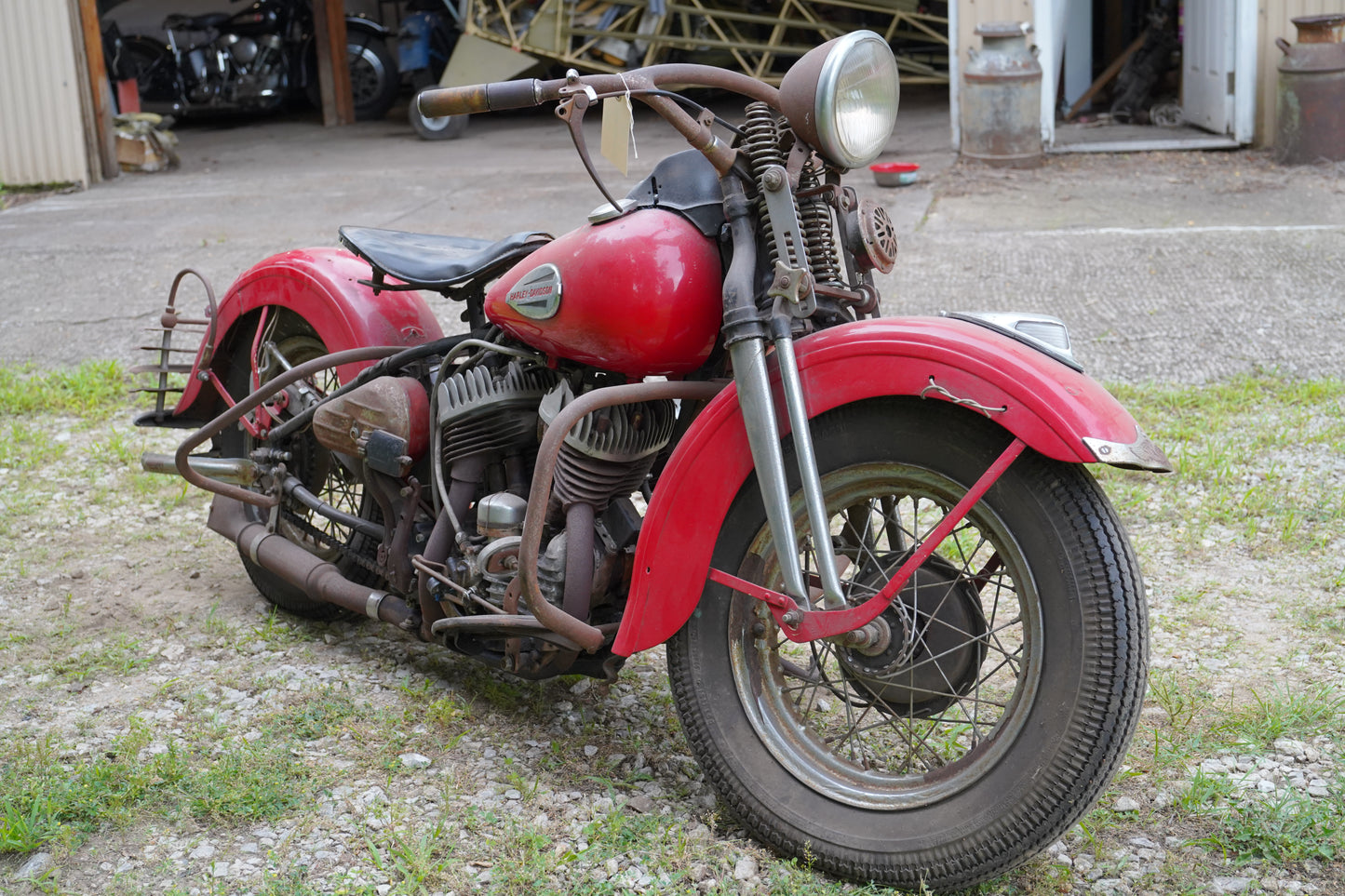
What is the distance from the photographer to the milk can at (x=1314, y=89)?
312 inches

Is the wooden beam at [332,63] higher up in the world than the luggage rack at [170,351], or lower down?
higher up

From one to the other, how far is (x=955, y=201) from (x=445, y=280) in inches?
221

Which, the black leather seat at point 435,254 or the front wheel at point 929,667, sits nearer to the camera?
the front wheel at point 929,667

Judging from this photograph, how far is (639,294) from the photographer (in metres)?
2.33

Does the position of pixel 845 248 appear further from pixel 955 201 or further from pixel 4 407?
pixel 955 201

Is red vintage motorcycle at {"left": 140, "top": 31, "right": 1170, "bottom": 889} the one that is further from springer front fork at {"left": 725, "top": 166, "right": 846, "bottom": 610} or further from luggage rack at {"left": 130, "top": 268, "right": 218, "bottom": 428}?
luggage rack at {"left": 130, "top": 268, "right": 218, "bottom": 428}

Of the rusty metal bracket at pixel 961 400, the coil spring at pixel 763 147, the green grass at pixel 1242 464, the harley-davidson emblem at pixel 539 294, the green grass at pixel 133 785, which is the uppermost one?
the coil spring at pixel 763 147

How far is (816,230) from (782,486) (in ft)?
1.55

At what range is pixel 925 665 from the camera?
2.35m

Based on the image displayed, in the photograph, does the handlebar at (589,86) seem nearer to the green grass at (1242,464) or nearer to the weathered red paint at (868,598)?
the weathered red paint at (868,598)

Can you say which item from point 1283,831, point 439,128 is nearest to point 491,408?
point 1283,831

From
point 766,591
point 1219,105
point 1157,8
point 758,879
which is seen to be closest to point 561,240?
point 766,591

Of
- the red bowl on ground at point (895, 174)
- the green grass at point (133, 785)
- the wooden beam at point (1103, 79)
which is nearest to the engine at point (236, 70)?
the red bowl on ground at point (895, 174)

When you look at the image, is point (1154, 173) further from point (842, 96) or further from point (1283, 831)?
point (842, 96)
